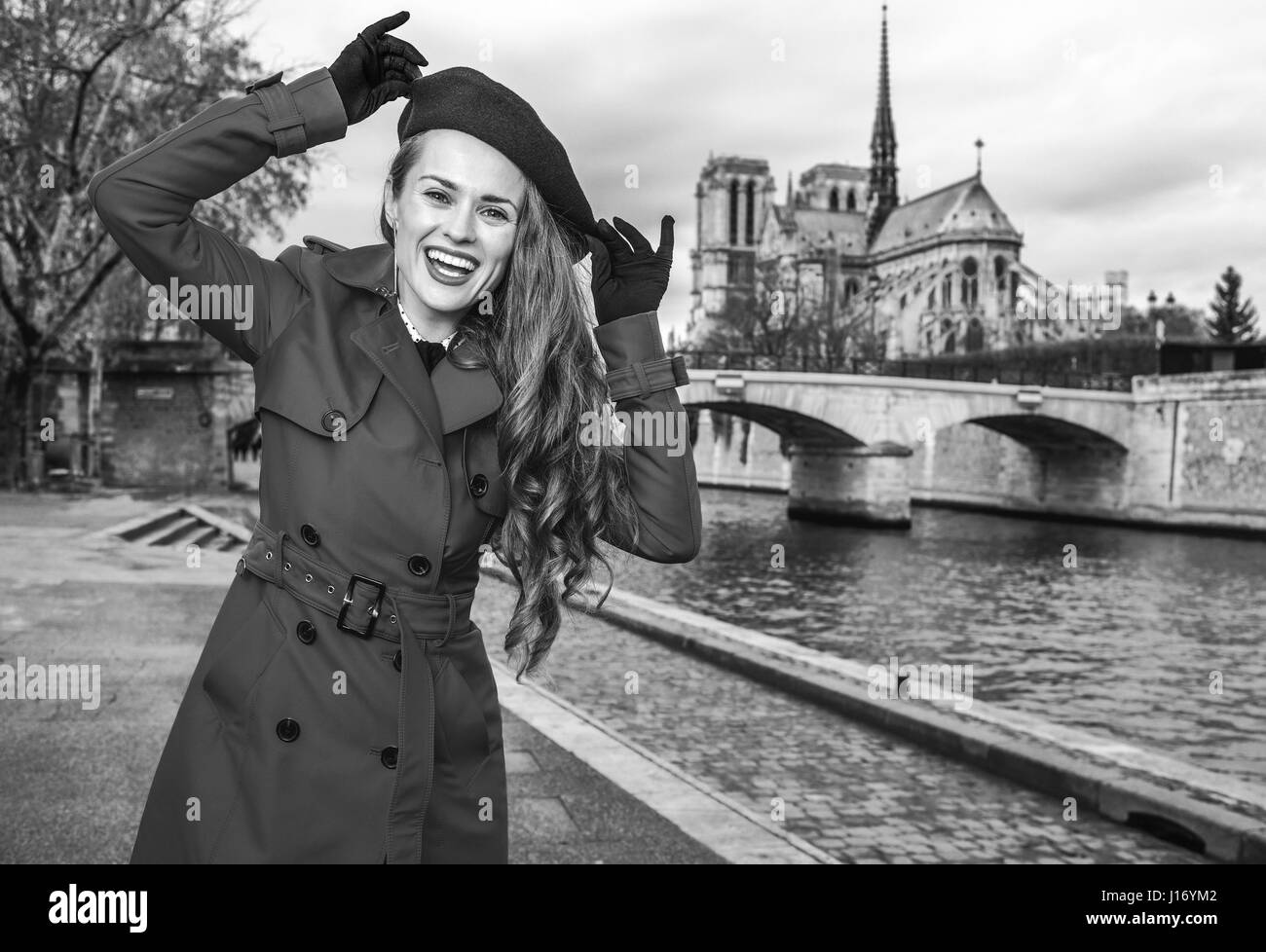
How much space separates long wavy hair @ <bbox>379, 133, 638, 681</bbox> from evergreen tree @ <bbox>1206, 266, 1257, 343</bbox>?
217ft

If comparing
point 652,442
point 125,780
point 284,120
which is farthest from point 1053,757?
point 284,120

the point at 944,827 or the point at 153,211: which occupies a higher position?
the point at 153,211

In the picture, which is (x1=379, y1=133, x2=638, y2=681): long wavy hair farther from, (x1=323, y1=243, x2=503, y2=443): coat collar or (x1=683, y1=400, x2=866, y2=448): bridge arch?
(x1=683, y1=400, x2=866, y2=448): bridge arch

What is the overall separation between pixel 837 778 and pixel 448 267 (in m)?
4.77

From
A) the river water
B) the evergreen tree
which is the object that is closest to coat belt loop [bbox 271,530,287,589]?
the river water

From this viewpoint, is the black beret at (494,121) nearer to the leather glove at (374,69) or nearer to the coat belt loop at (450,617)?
the leather glove at (374,69)

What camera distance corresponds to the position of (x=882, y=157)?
108m

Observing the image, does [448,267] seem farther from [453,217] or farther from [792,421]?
[792,421]

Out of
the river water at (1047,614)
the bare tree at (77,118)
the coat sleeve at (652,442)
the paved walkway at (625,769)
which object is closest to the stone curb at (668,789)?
the paved walkway at (625,769)

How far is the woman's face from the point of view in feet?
6.66
